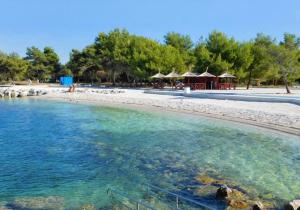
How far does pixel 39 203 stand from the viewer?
7.49 metres

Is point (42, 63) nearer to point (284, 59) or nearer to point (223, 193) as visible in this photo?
point (284, 59)

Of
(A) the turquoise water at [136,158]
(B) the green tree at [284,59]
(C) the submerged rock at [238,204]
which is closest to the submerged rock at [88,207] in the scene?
(A) the turquoise water at [136,158]

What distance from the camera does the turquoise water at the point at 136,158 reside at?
8.60m

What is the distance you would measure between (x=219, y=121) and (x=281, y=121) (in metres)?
3.38

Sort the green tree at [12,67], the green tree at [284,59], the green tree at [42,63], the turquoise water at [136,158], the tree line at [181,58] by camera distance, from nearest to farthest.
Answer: the turquoise water at [136,158] < the green tree at [284,59] < the tree line at [181,58] < the green tree at [12,67] < the green tree at [42,63]

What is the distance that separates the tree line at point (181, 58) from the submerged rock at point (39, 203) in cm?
2832

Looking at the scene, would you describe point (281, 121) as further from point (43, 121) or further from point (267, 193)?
point (43, 121)

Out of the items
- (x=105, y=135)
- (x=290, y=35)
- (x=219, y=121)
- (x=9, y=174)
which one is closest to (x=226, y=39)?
(x=290, y=35)

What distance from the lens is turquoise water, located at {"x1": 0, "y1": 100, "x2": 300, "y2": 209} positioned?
28.2 ft

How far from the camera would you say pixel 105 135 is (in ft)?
53.5

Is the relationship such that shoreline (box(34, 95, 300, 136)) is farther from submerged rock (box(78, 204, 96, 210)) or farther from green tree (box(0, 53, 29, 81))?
green tree (box(0, 53, 29, 81))

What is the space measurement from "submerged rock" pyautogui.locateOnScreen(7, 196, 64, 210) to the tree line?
2832 centimetres

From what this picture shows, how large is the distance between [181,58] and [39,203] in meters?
44.6

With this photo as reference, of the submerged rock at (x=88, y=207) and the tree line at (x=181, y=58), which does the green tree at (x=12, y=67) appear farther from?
the submerged rock at (x=88, y=207)
